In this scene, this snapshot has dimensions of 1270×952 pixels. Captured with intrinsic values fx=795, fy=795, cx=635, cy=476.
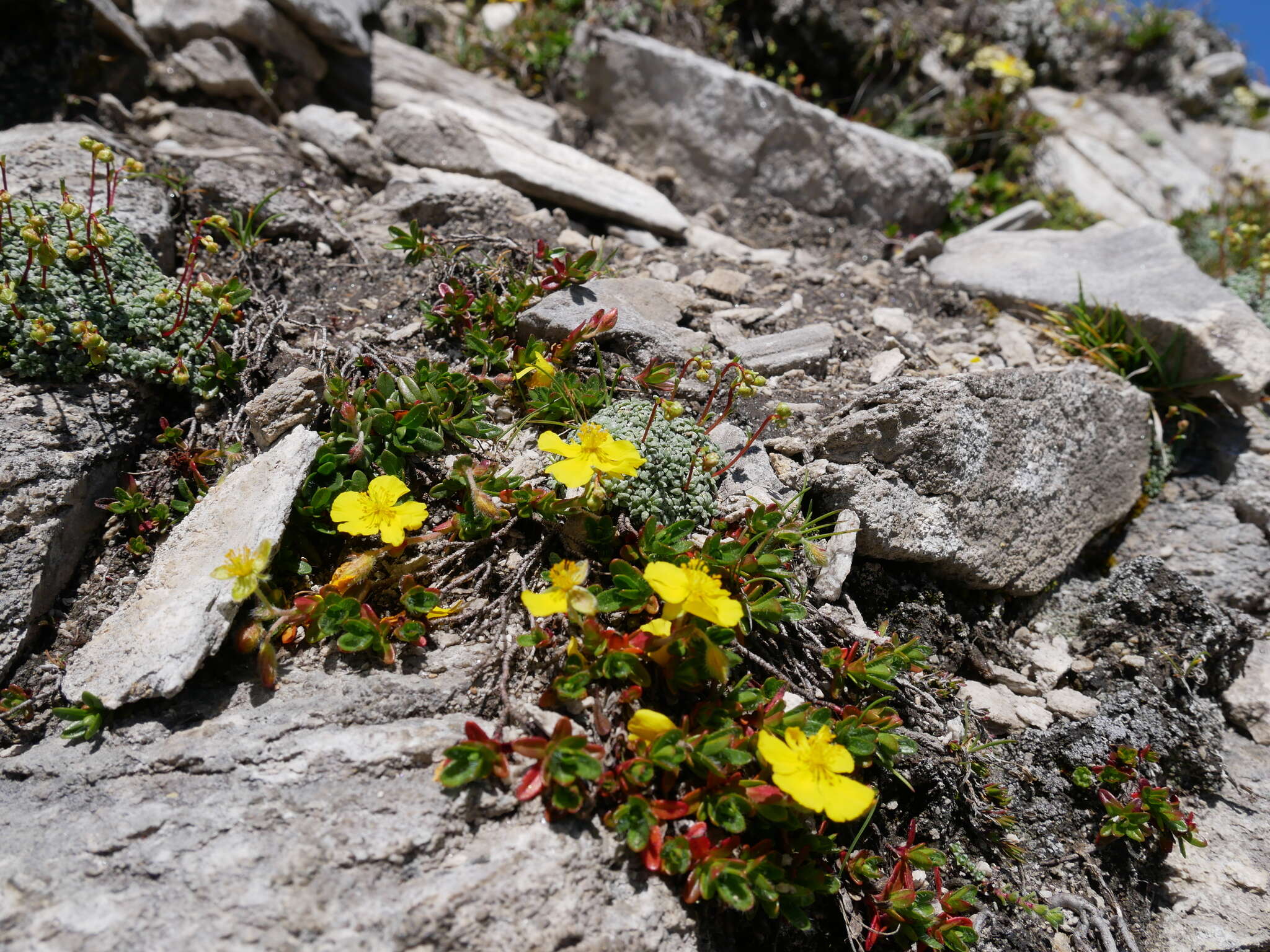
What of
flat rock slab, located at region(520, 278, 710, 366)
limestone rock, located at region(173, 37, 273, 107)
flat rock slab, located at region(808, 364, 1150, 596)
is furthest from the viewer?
limestone rock, located at region(173, 37, 273, 107)

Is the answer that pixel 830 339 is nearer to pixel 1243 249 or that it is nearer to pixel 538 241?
pixel 538 241

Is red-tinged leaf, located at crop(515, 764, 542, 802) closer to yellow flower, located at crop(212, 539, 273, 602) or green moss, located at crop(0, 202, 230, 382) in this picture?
yellow flower, located at crop(212, 539, 273, 602)

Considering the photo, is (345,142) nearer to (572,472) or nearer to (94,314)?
(94,314)

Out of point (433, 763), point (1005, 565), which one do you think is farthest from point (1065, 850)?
point (433, 763)

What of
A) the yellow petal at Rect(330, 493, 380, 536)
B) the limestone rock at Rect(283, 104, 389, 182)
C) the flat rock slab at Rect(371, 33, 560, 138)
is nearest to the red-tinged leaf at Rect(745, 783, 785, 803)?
the yellow petal at Rect(330, 493, 380, 536)

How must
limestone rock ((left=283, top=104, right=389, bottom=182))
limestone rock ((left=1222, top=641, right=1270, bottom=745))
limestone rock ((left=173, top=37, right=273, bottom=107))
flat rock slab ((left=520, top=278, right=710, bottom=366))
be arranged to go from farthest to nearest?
limestone rock ((left=173, top=37, right=273, bottom=107)), limestone rock ((left=283, top=104, right=389, bottom=182)), limestone rock ((left=1222, top=641, right=1270, bottom=745)), flat rock slab ((left=520, top=278, right=710, bottom=366))

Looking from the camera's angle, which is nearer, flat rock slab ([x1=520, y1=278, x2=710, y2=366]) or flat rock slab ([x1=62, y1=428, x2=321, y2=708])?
flat rock slab ([x1=62, y1=428, x2=321, y2=708])

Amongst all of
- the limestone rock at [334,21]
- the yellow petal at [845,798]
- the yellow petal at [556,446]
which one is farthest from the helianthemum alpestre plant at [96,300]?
the yellow petal at [845,798]
